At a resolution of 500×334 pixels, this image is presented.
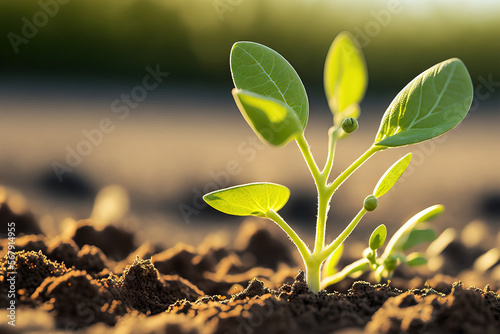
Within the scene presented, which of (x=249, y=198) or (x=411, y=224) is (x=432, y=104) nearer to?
(x=411, y=224)

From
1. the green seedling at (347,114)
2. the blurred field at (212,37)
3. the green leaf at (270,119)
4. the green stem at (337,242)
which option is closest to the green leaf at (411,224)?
the green seedling at (347,114)

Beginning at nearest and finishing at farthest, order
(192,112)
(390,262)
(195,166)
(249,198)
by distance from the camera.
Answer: (249,198) → (390,262) → (195,166) → (192,112)

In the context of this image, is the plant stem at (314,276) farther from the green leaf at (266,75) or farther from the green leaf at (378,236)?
the green leaf at (266,75)

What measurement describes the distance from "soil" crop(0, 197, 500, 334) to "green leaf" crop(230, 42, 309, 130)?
38cm

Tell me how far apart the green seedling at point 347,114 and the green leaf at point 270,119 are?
8cm

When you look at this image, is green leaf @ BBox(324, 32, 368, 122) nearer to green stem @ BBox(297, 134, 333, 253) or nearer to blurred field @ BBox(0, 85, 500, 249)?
green stem @ BBox(297, 134, 333, 253)

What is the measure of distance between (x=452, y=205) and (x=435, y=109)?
1874 millimetres

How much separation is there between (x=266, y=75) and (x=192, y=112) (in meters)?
3.61

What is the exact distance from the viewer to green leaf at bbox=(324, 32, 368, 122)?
0.92 m

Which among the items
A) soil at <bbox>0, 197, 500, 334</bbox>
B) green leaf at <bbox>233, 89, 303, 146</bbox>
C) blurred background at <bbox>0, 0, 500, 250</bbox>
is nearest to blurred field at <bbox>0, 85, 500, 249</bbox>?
blurred background at <bbox>0, 0, 500, 250</bbox>

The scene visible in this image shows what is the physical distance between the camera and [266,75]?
2.84 feet

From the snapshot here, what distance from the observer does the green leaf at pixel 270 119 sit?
2.15 ft

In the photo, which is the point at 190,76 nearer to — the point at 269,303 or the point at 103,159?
the point at 103,159

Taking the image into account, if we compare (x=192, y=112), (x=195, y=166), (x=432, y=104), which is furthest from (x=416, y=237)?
(x=192, y=112)
